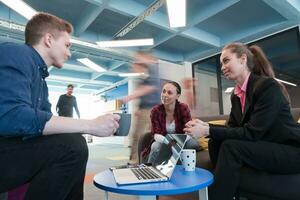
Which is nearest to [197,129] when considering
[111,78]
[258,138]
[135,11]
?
[258,138]

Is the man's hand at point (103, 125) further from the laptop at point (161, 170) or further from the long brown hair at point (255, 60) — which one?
the long brown hair at point (255, 60)

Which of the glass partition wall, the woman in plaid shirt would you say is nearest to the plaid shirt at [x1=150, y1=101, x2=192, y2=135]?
the woman in plaid shirt

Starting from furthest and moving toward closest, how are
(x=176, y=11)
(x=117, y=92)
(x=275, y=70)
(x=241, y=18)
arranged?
(x=117, y=92), (x=275, y=70), (x=241, y=18), (x=176, y=11)

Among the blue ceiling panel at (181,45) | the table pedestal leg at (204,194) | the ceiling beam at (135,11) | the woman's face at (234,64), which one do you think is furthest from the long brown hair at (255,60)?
→ the blue ceiling panel at (181,45)

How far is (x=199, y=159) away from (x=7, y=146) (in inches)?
61.7

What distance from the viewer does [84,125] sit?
0.92 metres

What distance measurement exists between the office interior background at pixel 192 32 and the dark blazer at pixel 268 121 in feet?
7.37

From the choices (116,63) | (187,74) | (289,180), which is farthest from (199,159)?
(116,63)

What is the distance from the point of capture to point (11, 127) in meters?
0.80

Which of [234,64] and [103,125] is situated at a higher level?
[234,64]

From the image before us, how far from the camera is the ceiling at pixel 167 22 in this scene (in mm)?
4160

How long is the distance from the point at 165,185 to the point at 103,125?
372 mm

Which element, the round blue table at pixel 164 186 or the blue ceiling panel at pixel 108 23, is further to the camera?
the blue ceiling panel at pixel 108 23

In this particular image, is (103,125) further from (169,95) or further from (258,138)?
(169,95)
